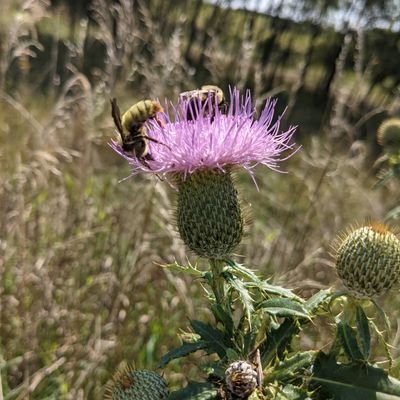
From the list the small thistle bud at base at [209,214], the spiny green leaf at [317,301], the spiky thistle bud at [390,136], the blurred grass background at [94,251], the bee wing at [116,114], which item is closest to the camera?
the spiny green leaf at [317,301]

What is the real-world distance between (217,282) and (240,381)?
1.50 feet

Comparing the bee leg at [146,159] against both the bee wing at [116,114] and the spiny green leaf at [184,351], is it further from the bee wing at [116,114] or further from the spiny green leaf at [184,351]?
the spiny green leaf at [184,351]

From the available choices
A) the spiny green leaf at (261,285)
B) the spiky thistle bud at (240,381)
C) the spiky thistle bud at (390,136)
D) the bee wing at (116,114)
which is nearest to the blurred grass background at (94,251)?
the spiky thistle bud at (390,136)

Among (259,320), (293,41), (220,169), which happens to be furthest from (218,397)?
(293,41)

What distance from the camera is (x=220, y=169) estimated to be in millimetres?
1976

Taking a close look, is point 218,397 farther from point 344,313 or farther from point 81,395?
point 81,395

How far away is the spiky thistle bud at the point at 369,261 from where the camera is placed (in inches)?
72.1

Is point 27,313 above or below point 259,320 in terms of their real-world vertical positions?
below

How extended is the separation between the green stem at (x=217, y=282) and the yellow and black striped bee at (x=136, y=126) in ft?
1.56

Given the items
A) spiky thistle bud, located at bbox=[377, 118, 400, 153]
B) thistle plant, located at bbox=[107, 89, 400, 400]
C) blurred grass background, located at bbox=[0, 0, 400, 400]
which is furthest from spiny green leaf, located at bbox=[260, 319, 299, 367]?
spiky thistle bud, located at bbox=[377, 118, 400, 153]

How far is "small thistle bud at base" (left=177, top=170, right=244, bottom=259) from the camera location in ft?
6.33

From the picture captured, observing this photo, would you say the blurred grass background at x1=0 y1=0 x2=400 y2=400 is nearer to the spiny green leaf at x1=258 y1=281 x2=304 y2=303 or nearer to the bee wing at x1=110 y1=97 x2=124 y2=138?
the bee wing at x1=110 y1=97 x2=124 y2=138

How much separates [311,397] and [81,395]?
1.63 meters

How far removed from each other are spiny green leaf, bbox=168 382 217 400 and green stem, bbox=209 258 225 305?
310mm
